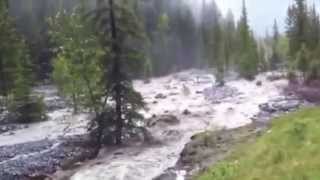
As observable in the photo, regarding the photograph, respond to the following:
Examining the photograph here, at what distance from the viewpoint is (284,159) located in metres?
21.4

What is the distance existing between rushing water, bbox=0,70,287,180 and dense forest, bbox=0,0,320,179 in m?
2.81

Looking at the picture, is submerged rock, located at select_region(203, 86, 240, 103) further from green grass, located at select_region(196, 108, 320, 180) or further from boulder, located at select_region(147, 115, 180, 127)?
green grass, located at select_region(196, 108, 320, 180)

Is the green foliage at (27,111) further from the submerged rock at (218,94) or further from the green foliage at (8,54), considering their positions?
the submerged rock at (218,94)

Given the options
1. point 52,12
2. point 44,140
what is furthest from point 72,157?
point 52,12

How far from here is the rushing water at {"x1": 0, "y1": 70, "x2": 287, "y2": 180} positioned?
34344mm

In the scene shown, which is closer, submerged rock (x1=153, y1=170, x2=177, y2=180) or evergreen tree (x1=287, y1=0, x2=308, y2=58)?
submerged rock (x1=153, y1=170, x2=177, y2=180)

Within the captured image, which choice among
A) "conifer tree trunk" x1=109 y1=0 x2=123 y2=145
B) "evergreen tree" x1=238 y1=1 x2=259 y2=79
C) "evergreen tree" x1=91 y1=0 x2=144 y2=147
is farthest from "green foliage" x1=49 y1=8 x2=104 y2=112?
"evergreen tree" x1=238 y1=1 x2=259 y2=79

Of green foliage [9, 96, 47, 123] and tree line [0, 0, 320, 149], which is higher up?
tree line [0, 0, 320, 149]

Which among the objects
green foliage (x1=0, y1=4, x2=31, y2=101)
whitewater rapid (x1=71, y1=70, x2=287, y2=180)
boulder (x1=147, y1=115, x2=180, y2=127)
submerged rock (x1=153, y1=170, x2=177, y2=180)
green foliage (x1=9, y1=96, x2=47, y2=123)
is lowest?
submerged rock (x1=153, y1=170, x2=177, y2=180)

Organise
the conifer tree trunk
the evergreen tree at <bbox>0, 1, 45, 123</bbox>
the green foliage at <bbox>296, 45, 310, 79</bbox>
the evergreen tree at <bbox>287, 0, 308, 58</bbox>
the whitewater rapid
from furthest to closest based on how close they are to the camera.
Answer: the evergreen tree at <bbox>287, 0, 308, 58</bbox>, the green foliage at <bbox>296, 45, 310, 79</bbox>, the evergreen tree at <bbox>0, 1, 45, 123</bbox>, the conifer tree trunk, the whitewater rapid

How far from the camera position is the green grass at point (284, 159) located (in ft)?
60.8

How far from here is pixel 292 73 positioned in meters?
99.9

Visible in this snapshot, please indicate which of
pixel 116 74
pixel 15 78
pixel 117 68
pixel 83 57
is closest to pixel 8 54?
pixel 15 78

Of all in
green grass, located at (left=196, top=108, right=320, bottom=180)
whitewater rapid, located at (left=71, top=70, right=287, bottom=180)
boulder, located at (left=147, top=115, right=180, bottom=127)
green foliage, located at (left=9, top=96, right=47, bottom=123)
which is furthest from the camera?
green foliage, located at (left=9, top=96, right=47, bottom=123)
